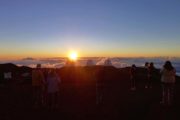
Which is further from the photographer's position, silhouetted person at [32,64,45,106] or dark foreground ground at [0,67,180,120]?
silhouetted person at [32,64,45,106]

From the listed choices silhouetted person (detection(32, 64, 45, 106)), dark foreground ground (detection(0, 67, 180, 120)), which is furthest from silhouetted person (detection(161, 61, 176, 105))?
silhouetted person (detection(32, 64, 45, 106))

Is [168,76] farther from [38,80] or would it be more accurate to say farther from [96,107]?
[38,80]

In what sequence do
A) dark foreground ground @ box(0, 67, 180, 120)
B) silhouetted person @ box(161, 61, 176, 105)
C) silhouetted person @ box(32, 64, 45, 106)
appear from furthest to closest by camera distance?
silhouetted person @ box(32, 64, 45, 106)
silhouetted person @ box(161, 61, 176, 105)
dark foreground ground @ box(0, 67, 180, 120)

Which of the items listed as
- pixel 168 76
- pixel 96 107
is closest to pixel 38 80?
pixel 96 107

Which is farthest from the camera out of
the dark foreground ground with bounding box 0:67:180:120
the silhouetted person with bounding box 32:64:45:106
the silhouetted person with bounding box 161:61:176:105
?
the silhouetted person with bounding box 32:64:45:106

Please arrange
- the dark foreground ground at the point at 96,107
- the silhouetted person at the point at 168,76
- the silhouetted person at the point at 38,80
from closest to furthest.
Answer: the dark foreground ground at the point at 96,107, the silhouetted person at the point at 168,76, the silhouetted person at the point at 38,80

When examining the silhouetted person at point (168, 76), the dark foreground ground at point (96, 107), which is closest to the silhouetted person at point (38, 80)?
the dark foreground ground at point (96, 107)

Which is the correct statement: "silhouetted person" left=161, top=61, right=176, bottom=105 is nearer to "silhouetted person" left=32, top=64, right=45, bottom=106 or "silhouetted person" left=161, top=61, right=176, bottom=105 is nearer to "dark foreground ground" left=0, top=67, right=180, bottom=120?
"dark foreground ground" left=0, top=67, right=180, bottom=120

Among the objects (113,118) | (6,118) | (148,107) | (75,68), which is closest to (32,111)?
(6,118)

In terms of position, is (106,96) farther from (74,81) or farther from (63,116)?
(74,81)

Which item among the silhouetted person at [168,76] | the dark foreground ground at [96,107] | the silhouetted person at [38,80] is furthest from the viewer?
the silhouetted person at [38,80]

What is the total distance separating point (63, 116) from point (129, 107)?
14.1ft

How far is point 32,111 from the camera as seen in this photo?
21.1 meters

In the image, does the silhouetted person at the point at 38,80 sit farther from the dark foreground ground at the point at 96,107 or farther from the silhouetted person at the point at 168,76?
the silhouetted person at the point at 168,76
